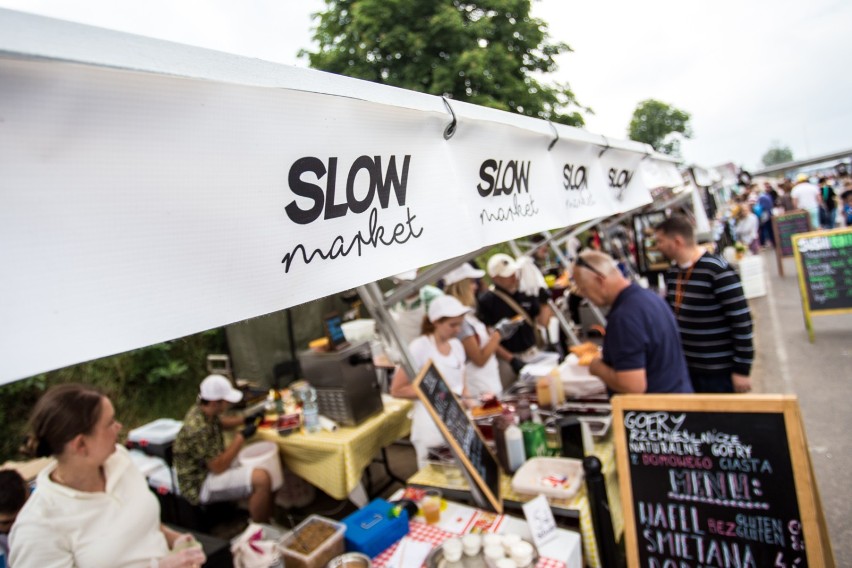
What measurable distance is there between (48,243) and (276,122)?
0.44 metres

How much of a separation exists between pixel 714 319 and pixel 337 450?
3.06 m

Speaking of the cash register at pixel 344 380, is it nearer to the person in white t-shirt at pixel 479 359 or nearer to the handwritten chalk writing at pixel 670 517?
the person in white t-shirt at pixel 479 359

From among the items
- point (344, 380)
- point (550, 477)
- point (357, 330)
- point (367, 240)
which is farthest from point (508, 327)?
point (367, 240)

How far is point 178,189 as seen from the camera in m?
0.77

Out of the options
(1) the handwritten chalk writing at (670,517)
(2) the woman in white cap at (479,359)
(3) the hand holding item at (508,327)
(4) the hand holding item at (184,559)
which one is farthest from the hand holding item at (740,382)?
(4) the hand holding item at (184,559)

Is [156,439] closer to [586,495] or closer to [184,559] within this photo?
[184,559]

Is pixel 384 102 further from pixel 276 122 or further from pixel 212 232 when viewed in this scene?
pixel 212 232

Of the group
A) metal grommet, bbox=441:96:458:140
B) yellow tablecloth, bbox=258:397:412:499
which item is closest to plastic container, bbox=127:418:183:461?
yellow tablecloth, bbox=258:397:412:499

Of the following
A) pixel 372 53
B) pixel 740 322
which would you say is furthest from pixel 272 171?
pixel 372 53

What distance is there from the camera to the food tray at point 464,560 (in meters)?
2.00

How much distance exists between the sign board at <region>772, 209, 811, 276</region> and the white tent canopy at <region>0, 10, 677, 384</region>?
11447 millimetres

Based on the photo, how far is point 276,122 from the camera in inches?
36.0

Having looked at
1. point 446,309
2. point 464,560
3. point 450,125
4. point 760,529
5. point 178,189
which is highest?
point 450,125

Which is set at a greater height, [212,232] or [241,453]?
[212,232]
